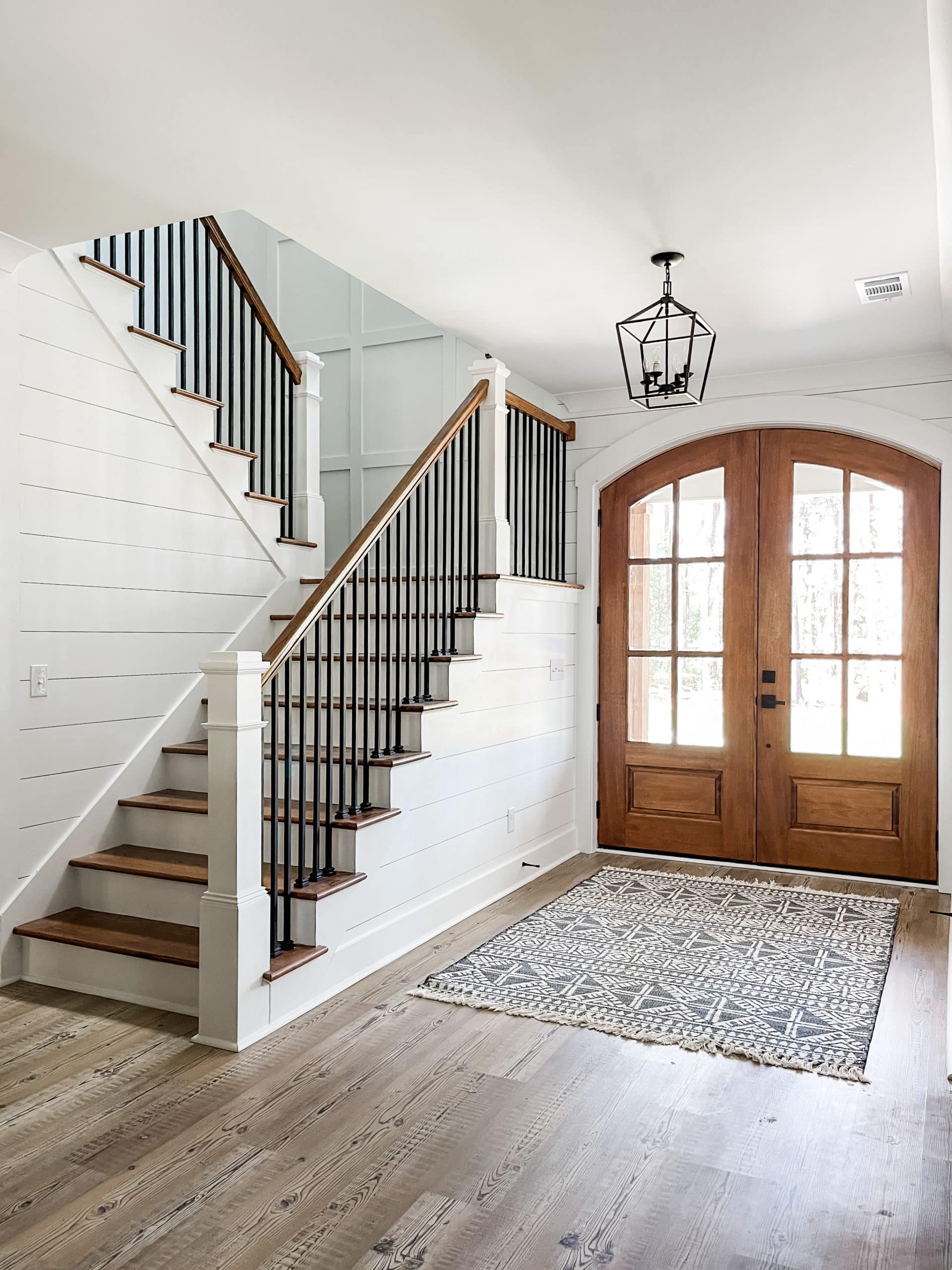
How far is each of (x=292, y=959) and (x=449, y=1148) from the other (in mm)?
947

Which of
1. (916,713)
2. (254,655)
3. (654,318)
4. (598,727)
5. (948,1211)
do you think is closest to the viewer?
(948,1211)

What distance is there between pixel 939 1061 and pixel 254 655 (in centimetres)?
235

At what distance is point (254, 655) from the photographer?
288cm

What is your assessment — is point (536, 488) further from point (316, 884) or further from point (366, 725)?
point (316, 884)

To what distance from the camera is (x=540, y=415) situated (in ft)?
17.0

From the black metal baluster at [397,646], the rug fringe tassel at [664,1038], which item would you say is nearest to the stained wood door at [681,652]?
the black metal baluster at [397,646]

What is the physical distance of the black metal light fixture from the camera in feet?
11.4

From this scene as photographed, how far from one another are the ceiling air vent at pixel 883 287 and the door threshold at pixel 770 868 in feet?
9.28

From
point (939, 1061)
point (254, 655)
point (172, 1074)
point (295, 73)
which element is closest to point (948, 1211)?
point (939, 1061)

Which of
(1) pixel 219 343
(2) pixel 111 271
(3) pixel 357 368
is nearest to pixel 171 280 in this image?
(1) pixel 219 343

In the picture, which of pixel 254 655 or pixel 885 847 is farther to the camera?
pixel 885 847

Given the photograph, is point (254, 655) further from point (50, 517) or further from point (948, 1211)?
point (948, 1211)

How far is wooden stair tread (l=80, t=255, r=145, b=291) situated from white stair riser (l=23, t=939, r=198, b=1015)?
252 cm

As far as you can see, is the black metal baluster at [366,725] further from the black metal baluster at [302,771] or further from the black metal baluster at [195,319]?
the black metal baluster at [195,319]
